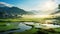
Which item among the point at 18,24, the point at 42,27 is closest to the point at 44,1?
the point at 42,27

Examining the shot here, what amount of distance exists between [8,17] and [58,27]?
89 centimetres

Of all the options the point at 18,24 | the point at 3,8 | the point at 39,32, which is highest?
the point at 3,8

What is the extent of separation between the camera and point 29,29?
2.29 meters

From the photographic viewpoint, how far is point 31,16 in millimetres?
2381

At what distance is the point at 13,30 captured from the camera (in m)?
2.27

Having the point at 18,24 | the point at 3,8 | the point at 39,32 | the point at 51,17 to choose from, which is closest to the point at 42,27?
the point at 39,32

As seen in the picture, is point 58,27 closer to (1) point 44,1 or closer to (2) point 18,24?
(1) point 44,1

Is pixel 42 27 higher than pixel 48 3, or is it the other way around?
pixel 48 3

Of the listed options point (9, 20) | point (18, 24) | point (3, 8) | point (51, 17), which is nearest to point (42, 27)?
point (51, 17)

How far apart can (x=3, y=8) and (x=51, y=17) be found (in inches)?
34.2

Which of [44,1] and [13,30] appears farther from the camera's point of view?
[44,1]

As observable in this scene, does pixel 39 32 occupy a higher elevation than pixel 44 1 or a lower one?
lower

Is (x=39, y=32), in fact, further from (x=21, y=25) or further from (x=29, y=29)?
(x=21, y=25)

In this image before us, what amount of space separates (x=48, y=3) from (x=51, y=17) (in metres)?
0.26
